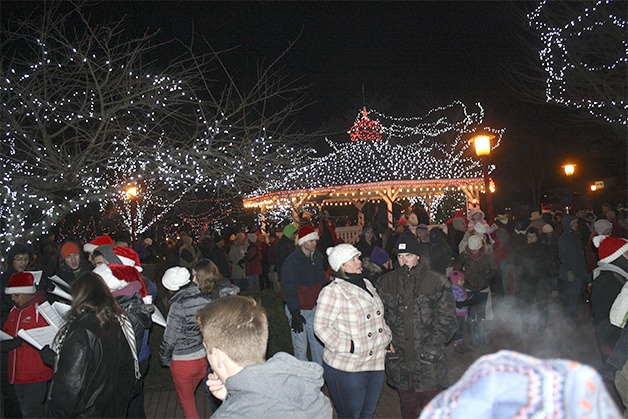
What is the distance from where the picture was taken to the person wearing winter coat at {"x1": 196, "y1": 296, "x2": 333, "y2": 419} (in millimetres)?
2361

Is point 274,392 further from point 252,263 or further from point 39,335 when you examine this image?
point 252,263

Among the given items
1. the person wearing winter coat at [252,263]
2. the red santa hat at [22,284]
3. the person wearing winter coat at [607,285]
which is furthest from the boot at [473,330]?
the person wearing winter coat at [252,263]

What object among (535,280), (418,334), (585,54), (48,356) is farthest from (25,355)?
(585,54)

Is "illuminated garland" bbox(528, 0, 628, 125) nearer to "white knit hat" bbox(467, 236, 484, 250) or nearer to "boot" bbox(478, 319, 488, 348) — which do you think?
"white knit hat" bbox(467, 236, 484, 250)

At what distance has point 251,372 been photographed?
2406mm

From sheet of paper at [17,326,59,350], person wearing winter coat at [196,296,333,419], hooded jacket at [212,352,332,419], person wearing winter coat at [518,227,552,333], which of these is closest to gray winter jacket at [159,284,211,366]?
sheet of paper at [17,326,59,350]

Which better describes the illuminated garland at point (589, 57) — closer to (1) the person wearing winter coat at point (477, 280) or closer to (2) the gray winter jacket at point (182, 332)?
(1) the person wearing winter coat at point (477, 280)

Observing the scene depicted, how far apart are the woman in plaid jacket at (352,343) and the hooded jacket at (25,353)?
9.06 feet

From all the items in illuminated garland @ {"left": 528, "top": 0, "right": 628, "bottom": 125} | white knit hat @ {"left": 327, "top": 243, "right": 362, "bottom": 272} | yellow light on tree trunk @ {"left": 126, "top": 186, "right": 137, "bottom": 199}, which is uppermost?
illuminated garland @ {"left": 528, "top": 0, "right": 628, "bottom": 125}

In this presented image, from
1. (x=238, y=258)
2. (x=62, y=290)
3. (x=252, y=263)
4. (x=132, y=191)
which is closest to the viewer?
(x=62, y=290)

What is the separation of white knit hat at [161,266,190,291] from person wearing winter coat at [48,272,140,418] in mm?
1584

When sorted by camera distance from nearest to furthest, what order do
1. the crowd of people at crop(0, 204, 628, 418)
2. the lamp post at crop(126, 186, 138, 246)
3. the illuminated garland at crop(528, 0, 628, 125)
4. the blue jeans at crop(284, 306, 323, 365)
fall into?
1. the crowd of people at crop(0, 204, 628, 418)
2. the blue jeans at crop(284, 306, 323, 365)
3. the lamp post at crop(126, 186, 138, 246)
4. the illuminated garland at crop(528, 0, 628, 125)

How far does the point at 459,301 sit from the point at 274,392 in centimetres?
711

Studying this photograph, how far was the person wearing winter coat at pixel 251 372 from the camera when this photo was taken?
236 centimetres
